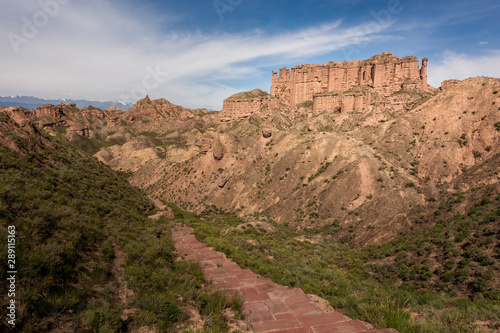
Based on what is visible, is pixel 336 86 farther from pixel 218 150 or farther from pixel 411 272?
pixel 411 272

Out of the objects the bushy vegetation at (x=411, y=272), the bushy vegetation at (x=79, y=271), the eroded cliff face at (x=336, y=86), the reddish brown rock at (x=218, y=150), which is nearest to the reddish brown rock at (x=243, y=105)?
the eroded cliff face at (x=336, y=86)

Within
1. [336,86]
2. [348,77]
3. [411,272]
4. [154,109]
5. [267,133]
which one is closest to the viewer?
[411,272]

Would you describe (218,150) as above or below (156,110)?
below

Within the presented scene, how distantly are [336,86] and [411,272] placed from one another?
315 ft

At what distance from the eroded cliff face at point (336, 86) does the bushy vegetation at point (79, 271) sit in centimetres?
7934

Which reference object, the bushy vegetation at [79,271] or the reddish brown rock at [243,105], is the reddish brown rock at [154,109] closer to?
the reddish brown rock at [243,105]

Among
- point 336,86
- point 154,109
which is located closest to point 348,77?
point 336,86

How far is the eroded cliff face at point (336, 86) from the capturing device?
85562mm

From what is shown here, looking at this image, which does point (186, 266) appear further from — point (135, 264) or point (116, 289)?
point (116, 289)

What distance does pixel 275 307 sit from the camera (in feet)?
22.9

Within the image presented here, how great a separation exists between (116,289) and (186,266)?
2959 mm

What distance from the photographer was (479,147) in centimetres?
3269

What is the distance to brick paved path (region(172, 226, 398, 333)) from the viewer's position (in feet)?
19.5

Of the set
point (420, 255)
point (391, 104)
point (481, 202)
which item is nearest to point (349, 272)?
point (420, 255)
